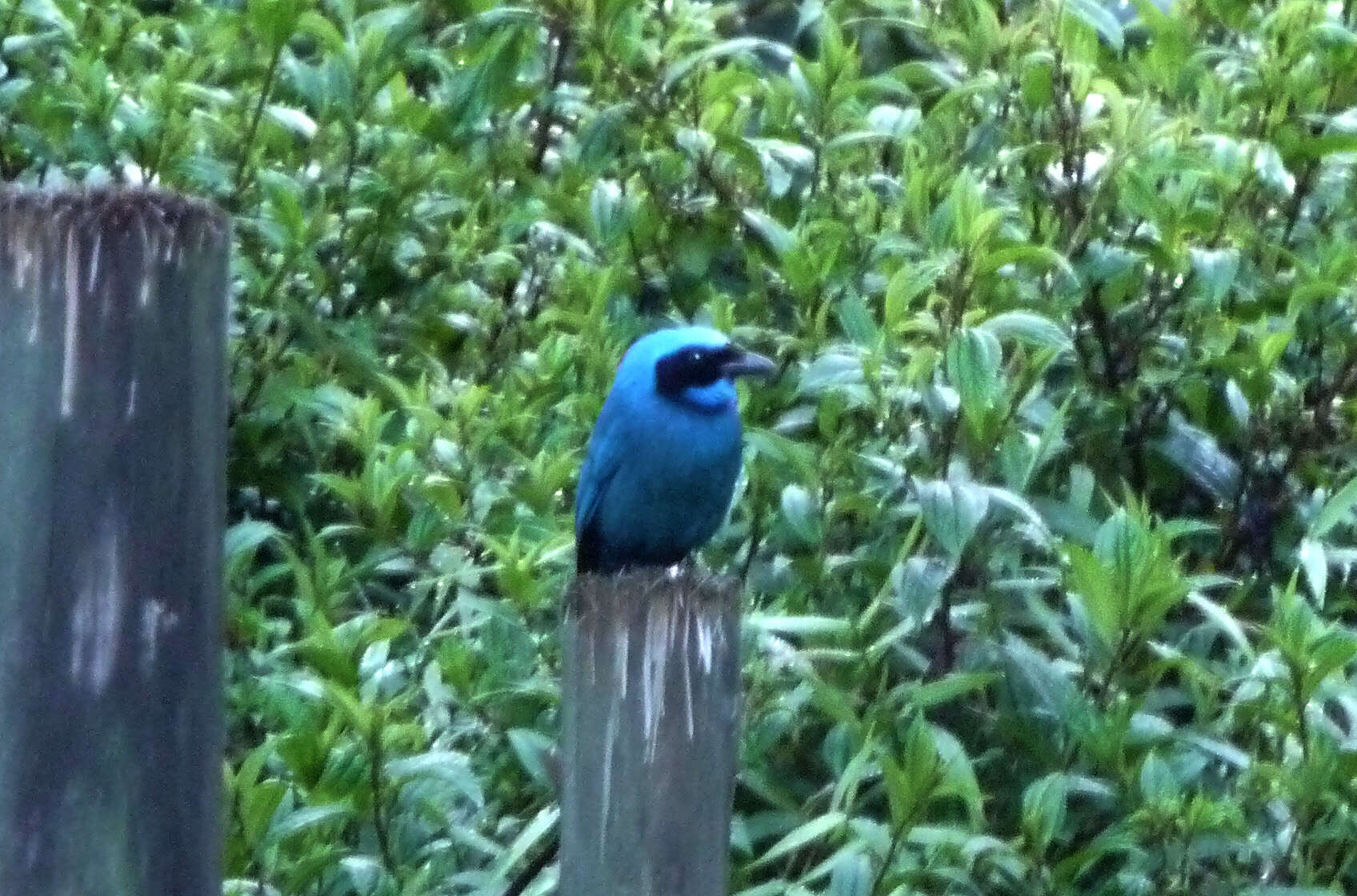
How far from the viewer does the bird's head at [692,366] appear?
3.35 meters

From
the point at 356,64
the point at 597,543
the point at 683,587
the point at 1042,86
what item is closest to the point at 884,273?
the point at 1042,86

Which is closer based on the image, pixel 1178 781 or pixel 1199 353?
pixel 1178 781

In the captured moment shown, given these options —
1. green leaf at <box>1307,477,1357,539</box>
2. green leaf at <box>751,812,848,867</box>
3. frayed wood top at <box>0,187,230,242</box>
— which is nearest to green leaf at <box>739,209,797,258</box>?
green leaf at <box>1307,477,1357,539</box>

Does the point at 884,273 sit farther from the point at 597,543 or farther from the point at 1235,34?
the point at 1235,34

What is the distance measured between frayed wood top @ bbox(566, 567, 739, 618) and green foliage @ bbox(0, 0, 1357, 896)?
81cm

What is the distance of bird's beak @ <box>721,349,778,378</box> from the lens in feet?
11.0

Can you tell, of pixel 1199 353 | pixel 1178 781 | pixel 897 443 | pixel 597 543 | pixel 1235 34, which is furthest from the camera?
pixel 1235 34

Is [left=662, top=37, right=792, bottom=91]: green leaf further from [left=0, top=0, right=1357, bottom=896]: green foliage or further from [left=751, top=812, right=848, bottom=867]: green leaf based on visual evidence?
[left=751, top=812, right=848, bottom=867]: green leaf

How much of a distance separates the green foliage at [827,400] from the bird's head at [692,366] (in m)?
0.09

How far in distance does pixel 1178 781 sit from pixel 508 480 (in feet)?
4.00

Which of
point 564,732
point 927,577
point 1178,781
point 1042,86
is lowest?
point 1178,781

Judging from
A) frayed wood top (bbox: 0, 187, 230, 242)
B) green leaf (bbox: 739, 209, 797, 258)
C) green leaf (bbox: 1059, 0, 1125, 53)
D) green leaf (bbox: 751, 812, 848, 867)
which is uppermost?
green leaf (bbox: 1059, 0, 1125, 53)

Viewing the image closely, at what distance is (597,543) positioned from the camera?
3.57m

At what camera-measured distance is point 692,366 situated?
11.1 feet
